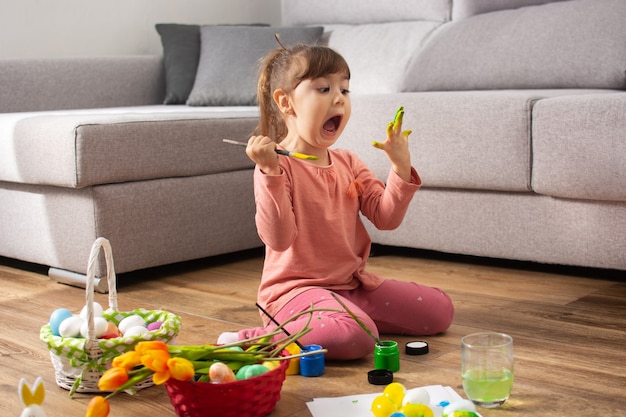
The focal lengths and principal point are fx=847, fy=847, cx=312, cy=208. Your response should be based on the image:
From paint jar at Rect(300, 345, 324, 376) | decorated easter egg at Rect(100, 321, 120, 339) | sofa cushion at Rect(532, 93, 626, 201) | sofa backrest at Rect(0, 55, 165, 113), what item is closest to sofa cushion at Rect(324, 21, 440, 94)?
sofa backrest at Rect(0, 55, 165, 113)

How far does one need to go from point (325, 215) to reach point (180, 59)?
1.83 metres

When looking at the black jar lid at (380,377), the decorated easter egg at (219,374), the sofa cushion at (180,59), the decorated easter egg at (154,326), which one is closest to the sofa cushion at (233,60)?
the sofa cushion at (180,59)

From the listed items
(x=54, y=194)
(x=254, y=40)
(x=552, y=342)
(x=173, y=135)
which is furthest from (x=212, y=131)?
(x=552, y=342)

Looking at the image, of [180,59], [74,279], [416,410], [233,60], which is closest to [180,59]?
[180,59]

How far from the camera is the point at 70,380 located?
1570mm

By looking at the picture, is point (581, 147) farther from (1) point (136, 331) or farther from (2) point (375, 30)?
(2) point (375, 30)

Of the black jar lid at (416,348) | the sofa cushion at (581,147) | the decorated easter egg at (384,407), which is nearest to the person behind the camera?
the decorated easter egg at (384,407)

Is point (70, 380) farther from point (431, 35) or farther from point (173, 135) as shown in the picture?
point (431, 35)

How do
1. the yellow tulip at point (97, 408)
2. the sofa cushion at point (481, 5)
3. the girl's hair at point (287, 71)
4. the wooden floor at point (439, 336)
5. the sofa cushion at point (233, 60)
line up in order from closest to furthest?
1. the yellow tulip at point (97, 408)
2. the wooden floor at point (439, 336)
3. the girl's hair at point (287, 71)
4. the sofa cushion at point (481, 5)
5. the sofa cushion at point (233, 60)

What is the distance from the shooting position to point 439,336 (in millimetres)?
1860

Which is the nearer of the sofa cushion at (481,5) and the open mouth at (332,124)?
the open mouth at (332,124)

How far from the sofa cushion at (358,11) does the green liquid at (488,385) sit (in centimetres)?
226

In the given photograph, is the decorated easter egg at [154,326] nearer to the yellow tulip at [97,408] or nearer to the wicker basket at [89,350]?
the wicker basket at [89,350]

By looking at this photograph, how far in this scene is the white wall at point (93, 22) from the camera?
338 centimetres
